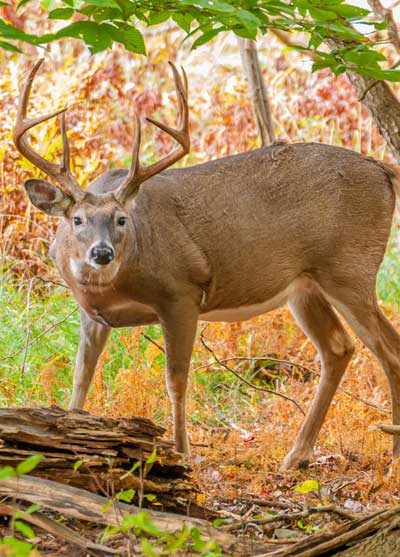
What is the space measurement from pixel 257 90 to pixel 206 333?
2077mm

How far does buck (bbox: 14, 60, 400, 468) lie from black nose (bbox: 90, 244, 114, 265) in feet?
0.90

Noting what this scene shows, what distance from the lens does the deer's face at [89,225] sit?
564 cm

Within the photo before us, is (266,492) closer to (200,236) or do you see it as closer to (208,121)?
(200,236)

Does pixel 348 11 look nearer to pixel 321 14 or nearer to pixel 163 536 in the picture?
pixel 321 14

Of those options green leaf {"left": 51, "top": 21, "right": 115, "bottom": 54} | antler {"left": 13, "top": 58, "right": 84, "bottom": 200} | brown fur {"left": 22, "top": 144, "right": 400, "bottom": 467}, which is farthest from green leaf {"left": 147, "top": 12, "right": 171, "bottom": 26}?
brown fur {"left": 22, "top": 144, "right": 400, "bottom": 467}

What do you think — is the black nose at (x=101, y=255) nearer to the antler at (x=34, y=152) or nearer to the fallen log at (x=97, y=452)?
the antler at (x=34, y=152)

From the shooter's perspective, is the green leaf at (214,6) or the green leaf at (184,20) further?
the green leaf at (184,20)

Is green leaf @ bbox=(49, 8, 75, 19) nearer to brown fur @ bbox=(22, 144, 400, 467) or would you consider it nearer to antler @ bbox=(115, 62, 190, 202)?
antler @ bbox=(115, 62, 190, 202)

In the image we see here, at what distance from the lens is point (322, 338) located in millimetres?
6688

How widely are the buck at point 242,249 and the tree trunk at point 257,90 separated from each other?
1.65 m

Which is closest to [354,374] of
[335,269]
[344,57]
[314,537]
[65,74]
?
[335,269]

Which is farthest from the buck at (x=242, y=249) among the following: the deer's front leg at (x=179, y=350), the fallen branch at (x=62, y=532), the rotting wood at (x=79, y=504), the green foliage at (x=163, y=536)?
the green foliage at (x=163, y=536)

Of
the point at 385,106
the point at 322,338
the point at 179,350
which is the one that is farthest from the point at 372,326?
the point at 385,106

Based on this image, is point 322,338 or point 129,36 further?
point 322,338
